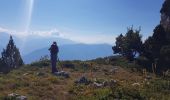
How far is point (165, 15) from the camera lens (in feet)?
163

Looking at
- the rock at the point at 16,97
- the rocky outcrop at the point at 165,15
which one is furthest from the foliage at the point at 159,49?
the rock at the point at 16,97

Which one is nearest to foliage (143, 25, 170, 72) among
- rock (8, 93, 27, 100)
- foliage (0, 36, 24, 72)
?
rock (8, 93, 27, 100)

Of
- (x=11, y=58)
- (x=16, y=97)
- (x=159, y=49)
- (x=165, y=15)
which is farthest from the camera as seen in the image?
(x=11, y=58)

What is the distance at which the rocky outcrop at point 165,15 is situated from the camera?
48.1m

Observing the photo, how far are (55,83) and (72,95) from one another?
4.81 m

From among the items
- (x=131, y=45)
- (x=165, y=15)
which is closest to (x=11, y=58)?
(x=131, y=45)

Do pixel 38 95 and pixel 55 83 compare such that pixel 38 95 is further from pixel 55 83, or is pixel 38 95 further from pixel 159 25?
pixel 159 25

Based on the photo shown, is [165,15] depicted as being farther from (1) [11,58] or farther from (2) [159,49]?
(1) [11,58]

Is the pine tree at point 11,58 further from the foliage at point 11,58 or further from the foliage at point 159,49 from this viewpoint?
the foliage at point 159,49

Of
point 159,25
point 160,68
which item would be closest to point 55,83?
point 160,68

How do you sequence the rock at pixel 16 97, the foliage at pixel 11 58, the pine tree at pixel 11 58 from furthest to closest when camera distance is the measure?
the pine tree at pixel 11 58 < the foliage at pixel 11 58 < the rock at pixel 16 97

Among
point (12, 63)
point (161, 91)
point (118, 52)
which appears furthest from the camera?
point (12, 63)

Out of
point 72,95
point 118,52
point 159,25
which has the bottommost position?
point 72,95

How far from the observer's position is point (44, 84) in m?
24.4
